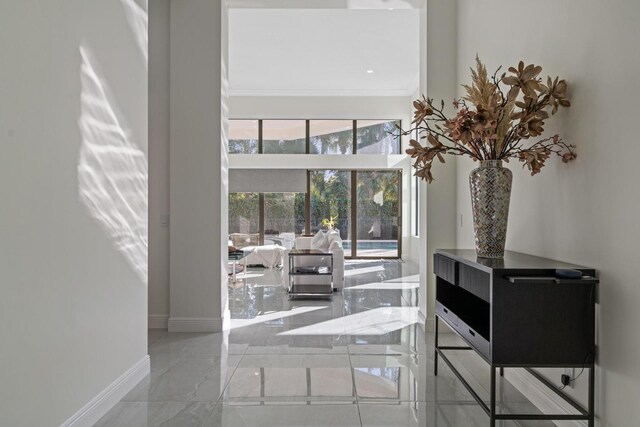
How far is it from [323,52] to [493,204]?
17.3 ft

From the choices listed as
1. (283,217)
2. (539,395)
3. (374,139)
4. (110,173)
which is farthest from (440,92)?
(283,217)

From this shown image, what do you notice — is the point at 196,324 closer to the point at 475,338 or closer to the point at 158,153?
the point at 158,153

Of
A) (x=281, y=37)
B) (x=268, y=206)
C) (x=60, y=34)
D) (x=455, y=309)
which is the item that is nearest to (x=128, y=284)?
(x=60, y=34)

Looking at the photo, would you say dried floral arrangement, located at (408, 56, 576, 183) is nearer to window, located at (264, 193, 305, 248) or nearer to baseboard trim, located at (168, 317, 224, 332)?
baseboard trim, located at (168, 317, 224, 332)

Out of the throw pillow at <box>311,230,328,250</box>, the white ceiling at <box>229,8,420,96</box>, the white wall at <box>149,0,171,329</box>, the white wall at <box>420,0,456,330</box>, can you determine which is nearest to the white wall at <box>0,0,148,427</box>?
the white wall at <box>149,0,171,329</box>

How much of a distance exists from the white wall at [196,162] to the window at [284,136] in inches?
222

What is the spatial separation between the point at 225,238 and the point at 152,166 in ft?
3.23

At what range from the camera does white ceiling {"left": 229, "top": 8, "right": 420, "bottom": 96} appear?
5.62 metres

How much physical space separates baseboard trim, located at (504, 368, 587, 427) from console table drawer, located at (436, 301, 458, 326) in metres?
0.58

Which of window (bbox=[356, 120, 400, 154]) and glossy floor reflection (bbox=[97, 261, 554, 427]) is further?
window (bbox=[356, 120, 400, 154])

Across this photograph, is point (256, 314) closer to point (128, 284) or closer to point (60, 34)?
point (128, 284)

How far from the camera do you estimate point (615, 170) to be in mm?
1764

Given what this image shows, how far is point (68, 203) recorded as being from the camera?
2.02 m

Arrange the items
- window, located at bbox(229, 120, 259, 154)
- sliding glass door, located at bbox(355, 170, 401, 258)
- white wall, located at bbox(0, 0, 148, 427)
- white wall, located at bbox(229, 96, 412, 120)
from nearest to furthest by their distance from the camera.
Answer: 1. white wall, located at bbox(0, 0, 148, 427)
2. white wall, located at bbox(229, 96, 412, 120)
3. window, located at bbox(229, 120, 259, 154)
4. sliding glass door, located at bbox(355, 170, 401, 258)
